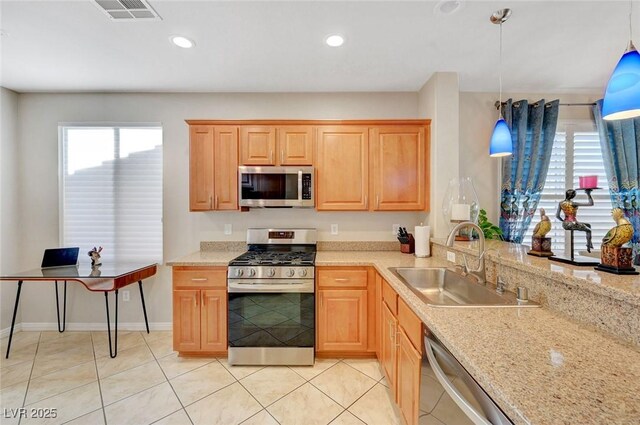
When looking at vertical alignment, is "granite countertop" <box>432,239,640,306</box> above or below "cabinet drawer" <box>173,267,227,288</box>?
above

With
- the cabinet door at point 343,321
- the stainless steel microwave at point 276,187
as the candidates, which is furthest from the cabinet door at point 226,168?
the cabinet door at point 343,321

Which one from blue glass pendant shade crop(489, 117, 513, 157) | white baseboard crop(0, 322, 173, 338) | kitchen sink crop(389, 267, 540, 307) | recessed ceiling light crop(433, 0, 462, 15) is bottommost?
white baseboard crop(0, 322, 173, 338)

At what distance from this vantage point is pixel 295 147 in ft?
9.05

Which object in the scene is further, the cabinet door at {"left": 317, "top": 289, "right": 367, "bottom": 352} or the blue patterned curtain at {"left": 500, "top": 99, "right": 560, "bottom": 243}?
the blue patterned curtain at {"left": 500, "top": 99, "right": 560, "bottom": 243}

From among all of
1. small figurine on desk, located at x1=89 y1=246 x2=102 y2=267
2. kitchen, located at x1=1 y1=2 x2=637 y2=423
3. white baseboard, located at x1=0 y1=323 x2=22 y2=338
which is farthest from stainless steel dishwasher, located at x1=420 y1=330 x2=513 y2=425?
white baseboard, located at x1=0 y1=323 x2=22 y2=338

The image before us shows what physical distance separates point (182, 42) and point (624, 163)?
443 centimetres

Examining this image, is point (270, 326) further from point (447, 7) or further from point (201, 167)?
point (447, 7)

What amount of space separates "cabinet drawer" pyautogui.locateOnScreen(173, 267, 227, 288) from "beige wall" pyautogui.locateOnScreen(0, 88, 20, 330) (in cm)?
217

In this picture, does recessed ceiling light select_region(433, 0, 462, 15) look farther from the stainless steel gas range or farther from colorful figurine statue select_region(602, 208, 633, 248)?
the stainless steel gas range

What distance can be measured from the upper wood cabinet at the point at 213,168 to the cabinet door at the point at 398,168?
1434mm

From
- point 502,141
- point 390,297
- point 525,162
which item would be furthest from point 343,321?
point 525,162

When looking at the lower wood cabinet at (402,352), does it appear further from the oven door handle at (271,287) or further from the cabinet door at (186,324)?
the cabinet door at (186,324)

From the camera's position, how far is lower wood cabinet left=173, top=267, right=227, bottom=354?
245 centimetres

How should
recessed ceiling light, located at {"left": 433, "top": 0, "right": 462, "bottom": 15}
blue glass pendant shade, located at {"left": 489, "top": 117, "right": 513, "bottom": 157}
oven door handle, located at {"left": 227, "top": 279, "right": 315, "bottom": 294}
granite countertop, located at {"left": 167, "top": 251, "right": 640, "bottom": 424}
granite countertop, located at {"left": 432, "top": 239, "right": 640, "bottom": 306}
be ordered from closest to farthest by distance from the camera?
granite countertop, located at {"left": 167, "top": 251, "right": 640, "bottom": 424}, granite countertop, located at {"left": 432, "top": 239, "right": 640, "bottom": 306}, recessed ceiling light, located at {"left": 433, "top": 0, "right": 462, "bottom": 15}, blue glass pendant shade, located at {"left": 489, "top": 117, "right": 513, "bottom": 157}, oven door handle, located at {"left": 227, "top": 279, "right": 315, "bottom": 294}
